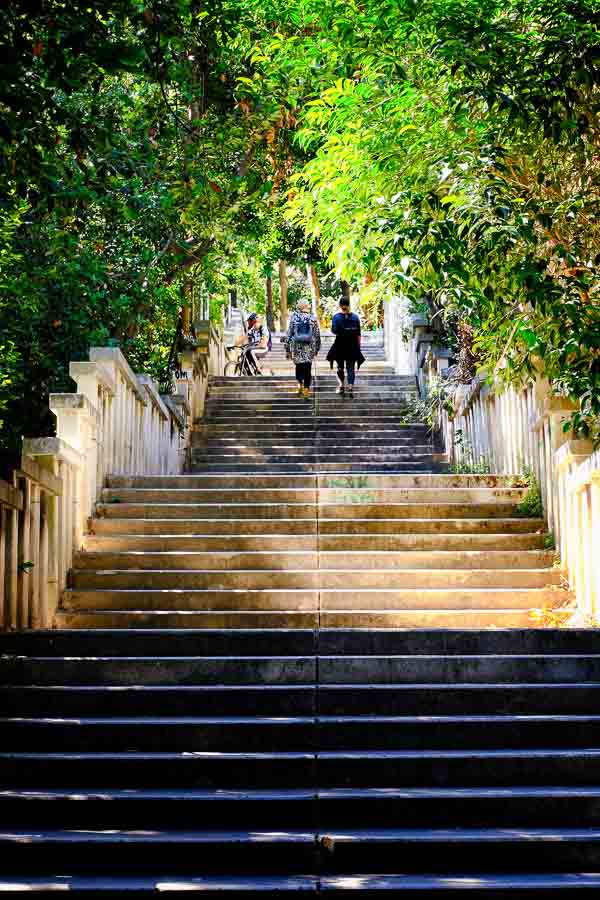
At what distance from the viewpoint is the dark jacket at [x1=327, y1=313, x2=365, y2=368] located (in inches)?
635

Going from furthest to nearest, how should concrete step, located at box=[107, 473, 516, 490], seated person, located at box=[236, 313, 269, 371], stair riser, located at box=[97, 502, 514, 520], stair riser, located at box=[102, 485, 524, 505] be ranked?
seated person, located at box=[236, 313, 269, 371] < concrete step, located at box=[107, 473, 516, 490] < stair riser, located at box=[102, 485, 524, 505] < stair riser, located at box=[97, 502, 514, 520]

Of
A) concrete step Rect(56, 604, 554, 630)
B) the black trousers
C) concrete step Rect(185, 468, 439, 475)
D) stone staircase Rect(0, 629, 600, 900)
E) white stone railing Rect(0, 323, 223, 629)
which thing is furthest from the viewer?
the black trousers

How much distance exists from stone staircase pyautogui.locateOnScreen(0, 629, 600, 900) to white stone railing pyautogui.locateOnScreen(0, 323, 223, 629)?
2.13 feet

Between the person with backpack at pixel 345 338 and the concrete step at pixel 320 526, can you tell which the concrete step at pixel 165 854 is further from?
the person with backpack at pixel 345 338

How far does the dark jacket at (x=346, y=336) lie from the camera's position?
16.1 m

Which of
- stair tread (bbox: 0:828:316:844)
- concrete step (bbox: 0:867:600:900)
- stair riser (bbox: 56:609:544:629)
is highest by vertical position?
stair riser (bbox: 56:609:544:629)

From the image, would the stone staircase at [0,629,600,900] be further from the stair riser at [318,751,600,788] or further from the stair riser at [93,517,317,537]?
the stair riser at [93,517,317,537]

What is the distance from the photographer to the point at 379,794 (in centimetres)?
539

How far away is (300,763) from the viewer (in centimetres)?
569

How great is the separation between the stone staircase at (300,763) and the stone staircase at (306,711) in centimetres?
1

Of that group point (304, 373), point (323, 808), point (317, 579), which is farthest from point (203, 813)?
point (304, 373)

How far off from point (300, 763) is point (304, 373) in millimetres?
11266

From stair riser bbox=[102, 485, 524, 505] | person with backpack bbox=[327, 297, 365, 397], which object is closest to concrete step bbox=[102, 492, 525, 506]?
stair riser bbox=[102, 485, 524, 505]

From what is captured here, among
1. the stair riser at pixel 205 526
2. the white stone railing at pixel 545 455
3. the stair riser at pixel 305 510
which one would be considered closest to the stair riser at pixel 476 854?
the white stone railing at pixel 545 455
